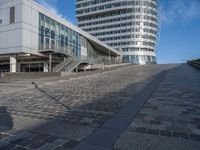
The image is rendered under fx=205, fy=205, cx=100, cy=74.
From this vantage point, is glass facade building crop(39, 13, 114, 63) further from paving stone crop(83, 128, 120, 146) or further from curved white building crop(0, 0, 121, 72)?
paving stone crop(83, 128, 120, 146)

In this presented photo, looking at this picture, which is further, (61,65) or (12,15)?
(61,65)

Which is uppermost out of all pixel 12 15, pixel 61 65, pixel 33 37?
pixel 12 15

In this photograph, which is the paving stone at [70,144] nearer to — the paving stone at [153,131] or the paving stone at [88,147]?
the paving stone at [88,147]

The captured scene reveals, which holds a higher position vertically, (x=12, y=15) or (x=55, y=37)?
(x=12, y=15)

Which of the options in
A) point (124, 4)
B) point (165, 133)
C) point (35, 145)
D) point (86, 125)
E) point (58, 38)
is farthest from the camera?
point (124, 4)

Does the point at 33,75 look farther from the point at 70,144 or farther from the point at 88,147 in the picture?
the point at 88,147

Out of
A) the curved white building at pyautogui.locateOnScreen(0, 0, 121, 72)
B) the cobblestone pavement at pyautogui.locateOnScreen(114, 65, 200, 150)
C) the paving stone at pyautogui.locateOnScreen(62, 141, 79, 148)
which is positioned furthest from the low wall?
the paving stone at pyautogui.locateOnScreen(62, 141, 79, 148)

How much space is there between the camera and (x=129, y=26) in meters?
98.1

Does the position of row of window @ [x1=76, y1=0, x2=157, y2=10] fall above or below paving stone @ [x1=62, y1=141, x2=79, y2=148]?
above

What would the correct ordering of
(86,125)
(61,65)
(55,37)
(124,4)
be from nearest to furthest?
(86,125) < (61,65) < (55,37) < (124,4)

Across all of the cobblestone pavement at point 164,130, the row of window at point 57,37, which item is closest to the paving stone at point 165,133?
the cobblestone pavement at point 164,130

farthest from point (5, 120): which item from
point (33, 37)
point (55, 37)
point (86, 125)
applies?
point (55, 37)

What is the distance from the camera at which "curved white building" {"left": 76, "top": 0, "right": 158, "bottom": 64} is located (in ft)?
315

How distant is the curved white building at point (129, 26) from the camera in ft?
315
